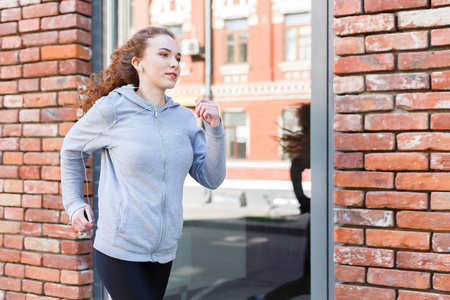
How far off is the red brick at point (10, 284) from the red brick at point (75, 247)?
0.44 meters

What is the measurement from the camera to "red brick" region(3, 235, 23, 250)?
3.37m

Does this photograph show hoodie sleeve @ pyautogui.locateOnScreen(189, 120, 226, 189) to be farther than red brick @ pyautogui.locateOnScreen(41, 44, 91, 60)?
No

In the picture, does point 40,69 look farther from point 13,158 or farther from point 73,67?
point 13,158

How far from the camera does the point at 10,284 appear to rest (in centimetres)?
340

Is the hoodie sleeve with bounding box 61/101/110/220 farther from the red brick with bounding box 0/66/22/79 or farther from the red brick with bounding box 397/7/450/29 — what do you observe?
the red brick with bounding box 0/66/22/79

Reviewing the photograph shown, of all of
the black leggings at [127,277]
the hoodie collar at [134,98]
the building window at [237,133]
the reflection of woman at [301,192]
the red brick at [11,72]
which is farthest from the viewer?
the building window at [237,133]

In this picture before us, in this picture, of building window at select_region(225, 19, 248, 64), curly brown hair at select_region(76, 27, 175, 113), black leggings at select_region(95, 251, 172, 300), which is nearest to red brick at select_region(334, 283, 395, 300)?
black leggings at select_region(95, 251, 172, 300)

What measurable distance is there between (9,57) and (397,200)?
253 centimetres

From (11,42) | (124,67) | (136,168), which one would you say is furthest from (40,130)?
(136,168)

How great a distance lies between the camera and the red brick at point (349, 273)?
Answer: 2352mm

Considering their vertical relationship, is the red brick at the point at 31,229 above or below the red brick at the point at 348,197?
below

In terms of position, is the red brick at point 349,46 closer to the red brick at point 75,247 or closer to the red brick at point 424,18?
the red brick at point 424,18

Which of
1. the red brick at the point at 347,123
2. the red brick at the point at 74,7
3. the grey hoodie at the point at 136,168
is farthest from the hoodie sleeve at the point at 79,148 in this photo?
the red brick at the point at 74,7

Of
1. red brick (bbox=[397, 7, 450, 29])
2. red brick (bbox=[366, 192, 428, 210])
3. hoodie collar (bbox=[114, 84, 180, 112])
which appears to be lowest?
red brick (bbox=[366, 192, 428, 210])
